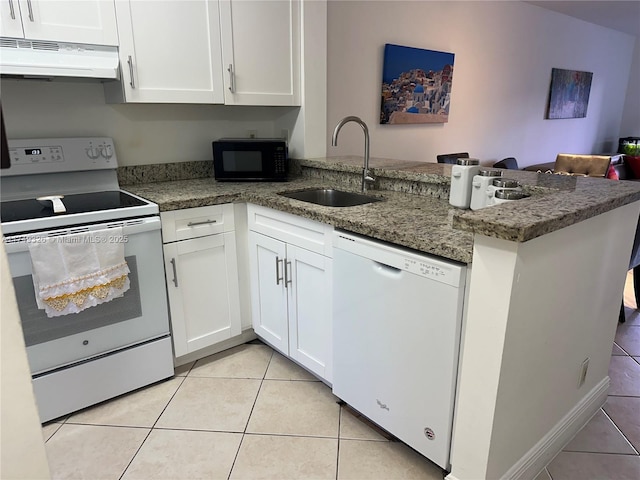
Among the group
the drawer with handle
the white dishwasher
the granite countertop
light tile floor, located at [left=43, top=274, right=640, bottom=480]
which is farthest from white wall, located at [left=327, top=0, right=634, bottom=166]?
light tile floor, located at [left=43, top=274, right=640, bottom=480]

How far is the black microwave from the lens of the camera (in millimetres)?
2494

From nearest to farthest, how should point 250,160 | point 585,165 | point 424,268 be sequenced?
point 424,268
point 250,160
point 585,165

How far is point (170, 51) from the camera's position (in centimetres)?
215

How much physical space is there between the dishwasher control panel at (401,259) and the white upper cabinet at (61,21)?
141 centimetres

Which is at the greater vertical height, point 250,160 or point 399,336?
point 250,160

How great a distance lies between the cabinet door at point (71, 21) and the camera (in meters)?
1.76

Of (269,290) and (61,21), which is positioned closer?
(61,21)

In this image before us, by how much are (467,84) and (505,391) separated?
362cm

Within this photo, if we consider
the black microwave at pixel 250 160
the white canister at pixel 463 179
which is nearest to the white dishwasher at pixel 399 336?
the white canister at pixel 463 179

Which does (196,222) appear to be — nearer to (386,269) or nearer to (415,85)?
(386,269)

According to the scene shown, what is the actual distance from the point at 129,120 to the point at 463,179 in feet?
6.02

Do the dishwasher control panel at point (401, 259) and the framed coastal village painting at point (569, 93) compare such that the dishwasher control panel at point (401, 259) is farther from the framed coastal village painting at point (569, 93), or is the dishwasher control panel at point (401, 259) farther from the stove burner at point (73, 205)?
the framed coastal village painting at point (569, 93)

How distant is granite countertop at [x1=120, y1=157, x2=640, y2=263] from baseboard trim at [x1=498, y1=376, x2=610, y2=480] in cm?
83

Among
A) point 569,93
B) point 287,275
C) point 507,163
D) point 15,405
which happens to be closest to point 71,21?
point 287,275
